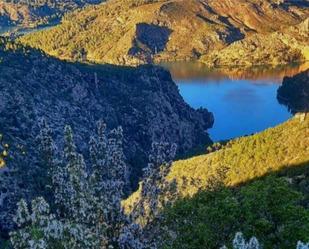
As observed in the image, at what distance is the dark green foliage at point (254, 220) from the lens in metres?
32.3

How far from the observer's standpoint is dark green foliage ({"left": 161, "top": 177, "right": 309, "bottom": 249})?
3228 centimetres

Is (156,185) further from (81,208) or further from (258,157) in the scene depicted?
(258,157)

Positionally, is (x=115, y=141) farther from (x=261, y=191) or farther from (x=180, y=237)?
(x=261, y=191)

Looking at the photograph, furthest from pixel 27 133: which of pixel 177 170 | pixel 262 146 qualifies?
pixel 262 146

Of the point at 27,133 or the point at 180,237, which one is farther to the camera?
the point at 27,133

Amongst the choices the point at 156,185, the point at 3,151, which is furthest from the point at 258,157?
the point at 156,185

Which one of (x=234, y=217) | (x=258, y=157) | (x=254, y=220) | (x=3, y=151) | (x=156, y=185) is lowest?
(x=258, y=157)

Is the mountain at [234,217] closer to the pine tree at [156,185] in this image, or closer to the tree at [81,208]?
the pine tree at [156,185]

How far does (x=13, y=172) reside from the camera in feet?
390

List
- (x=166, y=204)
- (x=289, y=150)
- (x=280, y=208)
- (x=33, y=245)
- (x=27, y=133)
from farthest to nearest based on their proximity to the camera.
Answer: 1. (x=289, y=150)
2. (x=27, y=133)
3. (x=166, y=204)
4. (x=280, y=208)
5. (x=33, y=245)

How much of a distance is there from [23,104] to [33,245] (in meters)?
142

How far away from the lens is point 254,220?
33.0 meters

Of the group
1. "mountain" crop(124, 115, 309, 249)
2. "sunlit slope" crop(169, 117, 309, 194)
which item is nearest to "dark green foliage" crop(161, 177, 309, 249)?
"mountain" crop(124, 115, 309, 249)

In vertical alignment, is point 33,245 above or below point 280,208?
below
